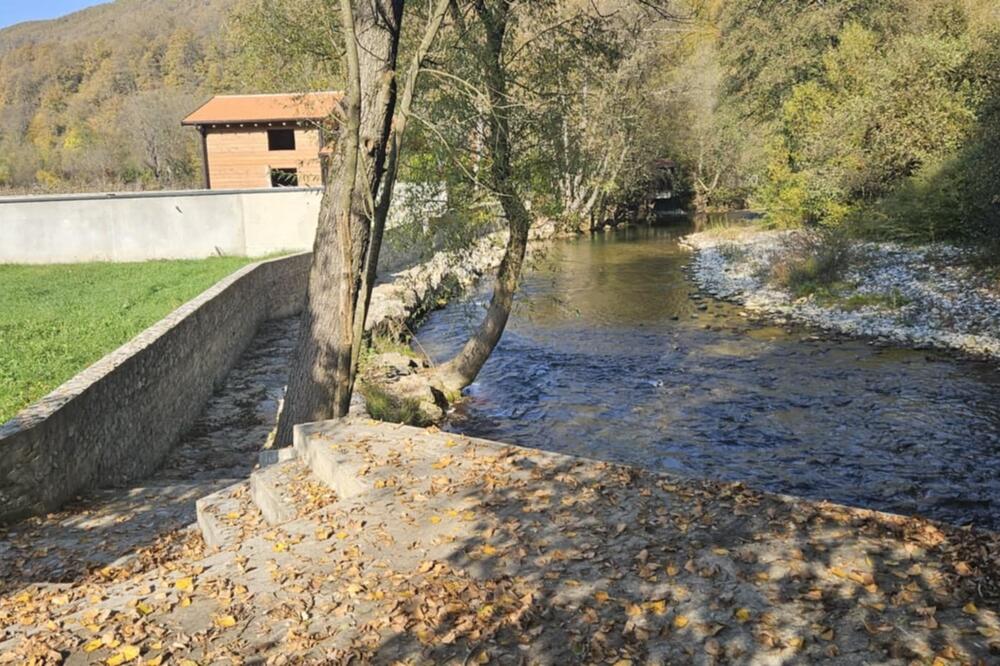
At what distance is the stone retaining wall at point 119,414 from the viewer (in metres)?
6.36

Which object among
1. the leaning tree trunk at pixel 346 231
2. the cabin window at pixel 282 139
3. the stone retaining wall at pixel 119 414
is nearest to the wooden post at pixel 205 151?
the cabin window at pixel 282 139

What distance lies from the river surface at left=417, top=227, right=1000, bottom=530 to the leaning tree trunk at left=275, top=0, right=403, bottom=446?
389 centimetres

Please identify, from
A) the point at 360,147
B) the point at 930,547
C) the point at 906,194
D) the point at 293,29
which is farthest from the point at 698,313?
the point at 930,547

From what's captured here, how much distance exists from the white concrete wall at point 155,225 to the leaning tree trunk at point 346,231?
1597 centimetres

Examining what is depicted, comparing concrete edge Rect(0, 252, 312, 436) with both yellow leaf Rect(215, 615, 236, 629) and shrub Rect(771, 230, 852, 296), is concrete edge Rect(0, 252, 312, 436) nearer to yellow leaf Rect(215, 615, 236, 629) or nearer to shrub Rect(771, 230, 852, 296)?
yellow leaf Rect(215, 615, 236, 629)

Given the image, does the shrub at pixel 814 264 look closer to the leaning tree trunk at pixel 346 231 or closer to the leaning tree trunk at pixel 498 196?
the leaning tree trunk at pixel 498 196

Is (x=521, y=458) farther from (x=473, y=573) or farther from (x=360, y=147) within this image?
(x=360, y=147)

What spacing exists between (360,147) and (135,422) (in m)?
3.90

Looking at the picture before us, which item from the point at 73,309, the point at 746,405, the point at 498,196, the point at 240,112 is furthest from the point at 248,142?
the point at 746,405

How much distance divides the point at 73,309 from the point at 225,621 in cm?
1136

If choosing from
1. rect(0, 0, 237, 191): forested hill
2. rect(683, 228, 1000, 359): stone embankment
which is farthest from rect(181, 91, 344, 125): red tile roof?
rect(683, 228, 1000, 359): stone embankment

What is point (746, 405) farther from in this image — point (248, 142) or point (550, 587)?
point (248, 142)

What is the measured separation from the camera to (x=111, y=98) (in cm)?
7381

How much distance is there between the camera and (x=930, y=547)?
15.3 feet
